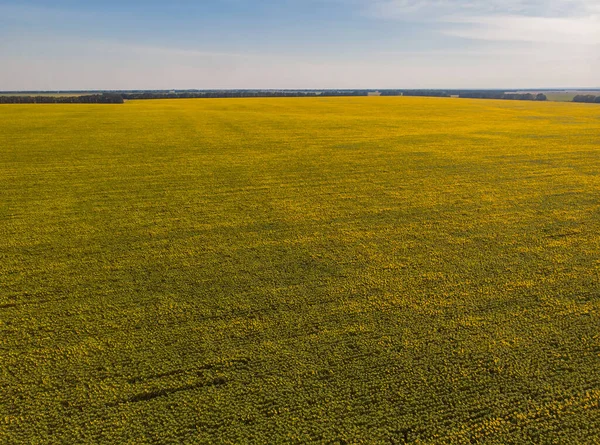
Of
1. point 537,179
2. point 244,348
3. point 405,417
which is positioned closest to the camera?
point 405,417

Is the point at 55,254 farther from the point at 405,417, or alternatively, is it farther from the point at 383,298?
the point at 405,417

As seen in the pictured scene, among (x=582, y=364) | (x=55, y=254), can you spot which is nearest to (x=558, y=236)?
(x=582, y=364)

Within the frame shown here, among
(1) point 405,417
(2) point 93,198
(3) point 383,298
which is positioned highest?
(2) point 93,198

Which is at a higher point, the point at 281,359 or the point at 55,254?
the point at 55,254

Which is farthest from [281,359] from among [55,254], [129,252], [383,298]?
[55,254]

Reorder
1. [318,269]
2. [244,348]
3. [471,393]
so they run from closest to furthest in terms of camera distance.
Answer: [471,393] < [244,348] < [318,269]

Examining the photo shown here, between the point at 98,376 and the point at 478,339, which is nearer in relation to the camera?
the point at 98,376
